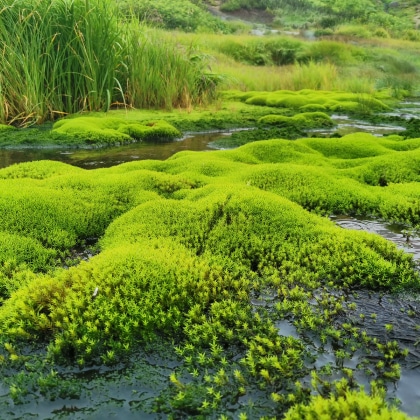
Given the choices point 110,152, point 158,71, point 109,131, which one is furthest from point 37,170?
point 158,71

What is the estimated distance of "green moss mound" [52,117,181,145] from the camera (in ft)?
34.7

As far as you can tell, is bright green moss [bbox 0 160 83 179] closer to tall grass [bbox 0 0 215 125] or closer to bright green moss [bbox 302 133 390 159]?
tall grass [bbox 0 0 215 125]

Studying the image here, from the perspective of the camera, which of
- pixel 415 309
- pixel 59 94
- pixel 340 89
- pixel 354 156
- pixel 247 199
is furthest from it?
pixel 340 89

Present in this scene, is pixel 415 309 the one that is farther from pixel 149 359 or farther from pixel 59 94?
pixel 59 94

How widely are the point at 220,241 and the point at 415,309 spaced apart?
→ 1.93 meters

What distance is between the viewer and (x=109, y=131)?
10961mm

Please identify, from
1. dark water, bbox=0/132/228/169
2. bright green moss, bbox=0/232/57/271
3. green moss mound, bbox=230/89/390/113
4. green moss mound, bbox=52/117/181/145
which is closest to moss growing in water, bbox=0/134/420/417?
bright green moss, bbox=0/232/57/271

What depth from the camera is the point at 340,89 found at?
63.5 ft

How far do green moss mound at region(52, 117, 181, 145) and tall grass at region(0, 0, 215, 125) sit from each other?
68cm

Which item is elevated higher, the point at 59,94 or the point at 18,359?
the point at 59,94

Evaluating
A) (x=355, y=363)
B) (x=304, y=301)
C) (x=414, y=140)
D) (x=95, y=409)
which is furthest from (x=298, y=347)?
(x=414, y=140)

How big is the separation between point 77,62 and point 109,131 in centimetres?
191

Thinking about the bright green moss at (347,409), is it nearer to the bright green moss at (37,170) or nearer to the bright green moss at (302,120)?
the bright green moss at (37,170)

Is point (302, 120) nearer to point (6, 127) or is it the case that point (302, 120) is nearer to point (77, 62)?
point (77, 62)
